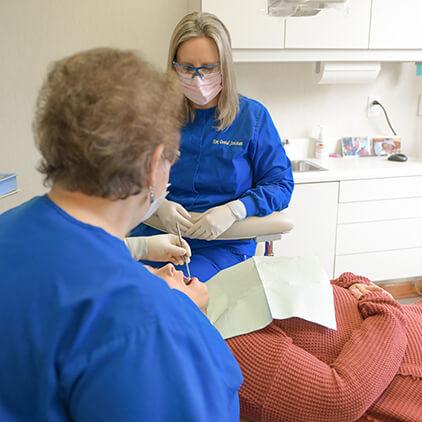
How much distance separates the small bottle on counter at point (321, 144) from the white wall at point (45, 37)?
100 centimetres

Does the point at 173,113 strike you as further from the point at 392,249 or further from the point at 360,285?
the point at 392,249

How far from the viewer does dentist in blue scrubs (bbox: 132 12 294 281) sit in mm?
1647

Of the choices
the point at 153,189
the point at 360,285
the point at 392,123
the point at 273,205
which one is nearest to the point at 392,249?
the point at 392,123

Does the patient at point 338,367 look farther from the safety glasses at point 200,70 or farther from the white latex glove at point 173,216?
the safety glasses at point 200,70

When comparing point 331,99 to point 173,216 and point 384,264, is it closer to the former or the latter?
point 384,264

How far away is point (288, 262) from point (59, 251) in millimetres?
790

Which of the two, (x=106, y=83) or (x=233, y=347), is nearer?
(x=106, y=83)

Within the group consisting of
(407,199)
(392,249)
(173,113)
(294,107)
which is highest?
(173,113)

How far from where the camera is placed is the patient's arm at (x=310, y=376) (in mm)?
1001

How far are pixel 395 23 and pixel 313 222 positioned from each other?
1085mm

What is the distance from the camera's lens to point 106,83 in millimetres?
638

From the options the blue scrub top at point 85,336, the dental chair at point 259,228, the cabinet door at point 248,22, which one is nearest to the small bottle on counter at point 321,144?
the cabinet door at point 248,22

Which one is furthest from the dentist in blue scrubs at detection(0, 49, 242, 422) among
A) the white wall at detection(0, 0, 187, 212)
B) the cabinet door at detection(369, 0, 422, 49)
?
the cabinet door at detection(369, 0, 422, 49)

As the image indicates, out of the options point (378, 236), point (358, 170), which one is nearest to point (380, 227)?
point (378, 236)
